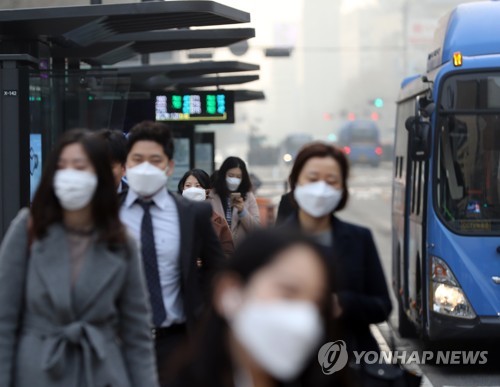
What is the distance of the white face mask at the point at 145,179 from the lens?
5324mm

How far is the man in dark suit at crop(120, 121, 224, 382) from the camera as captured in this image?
5.25 m

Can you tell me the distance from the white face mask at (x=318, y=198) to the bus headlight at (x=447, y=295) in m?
5.42

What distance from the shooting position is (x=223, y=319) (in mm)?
2508

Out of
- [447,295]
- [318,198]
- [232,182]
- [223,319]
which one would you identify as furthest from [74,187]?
[447,295]

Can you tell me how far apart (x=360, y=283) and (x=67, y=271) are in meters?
1.52

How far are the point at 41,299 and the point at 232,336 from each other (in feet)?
5.68

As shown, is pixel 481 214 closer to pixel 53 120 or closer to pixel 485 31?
pixel 485 31

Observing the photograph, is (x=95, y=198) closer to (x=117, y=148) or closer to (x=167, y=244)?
(x=167, y=244)

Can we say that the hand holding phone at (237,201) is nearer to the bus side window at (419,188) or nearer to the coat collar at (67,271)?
the bus side window at (419,188)

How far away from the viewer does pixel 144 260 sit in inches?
206

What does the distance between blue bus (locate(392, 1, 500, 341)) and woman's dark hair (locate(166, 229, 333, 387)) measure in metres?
7.82

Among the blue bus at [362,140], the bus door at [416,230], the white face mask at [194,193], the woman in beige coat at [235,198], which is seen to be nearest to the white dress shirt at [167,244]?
the white face mask at [194,193]

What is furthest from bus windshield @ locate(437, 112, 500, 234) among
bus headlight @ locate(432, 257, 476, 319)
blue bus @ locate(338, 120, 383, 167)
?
blue bus @ locate(338, 120, 383, 167)

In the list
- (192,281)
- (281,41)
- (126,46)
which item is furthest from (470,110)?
(281,41)
